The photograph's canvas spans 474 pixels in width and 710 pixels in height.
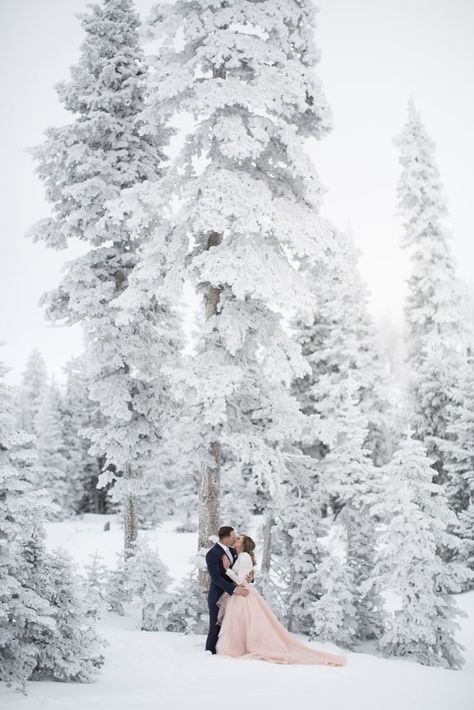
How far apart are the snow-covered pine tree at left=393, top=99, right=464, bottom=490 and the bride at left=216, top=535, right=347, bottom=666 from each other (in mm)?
14401

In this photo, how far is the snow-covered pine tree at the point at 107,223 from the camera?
13.9 meters

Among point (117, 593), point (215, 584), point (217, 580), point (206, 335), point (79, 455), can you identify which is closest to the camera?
point (217, 580)

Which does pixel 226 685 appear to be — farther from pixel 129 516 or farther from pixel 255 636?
pixel 129 516

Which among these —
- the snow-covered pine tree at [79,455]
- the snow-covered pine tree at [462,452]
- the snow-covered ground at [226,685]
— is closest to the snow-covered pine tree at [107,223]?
the snow-covered ground at [226,685]

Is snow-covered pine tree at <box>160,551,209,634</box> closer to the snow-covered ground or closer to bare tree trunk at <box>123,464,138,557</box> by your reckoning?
the snow-covered ground

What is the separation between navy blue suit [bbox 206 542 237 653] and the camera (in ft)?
28.7

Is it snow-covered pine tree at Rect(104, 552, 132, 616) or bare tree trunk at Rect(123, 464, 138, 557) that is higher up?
bare tree trunk at Rect(123, 464, 138, 557)

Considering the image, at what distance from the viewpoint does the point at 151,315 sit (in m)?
14.7

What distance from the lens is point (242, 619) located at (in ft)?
28.0

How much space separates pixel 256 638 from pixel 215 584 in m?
1.07

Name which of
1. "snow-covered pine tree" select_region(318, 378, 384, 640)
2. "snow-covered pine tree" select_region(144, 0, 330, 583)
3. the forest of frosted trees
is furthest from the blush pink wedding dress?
"snow-covered pine tree" select_region(318, 378, 384, 640)

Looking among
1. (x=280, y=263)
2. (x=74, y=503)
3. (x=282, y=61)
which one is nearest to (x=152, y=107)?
(x=282, y=61)

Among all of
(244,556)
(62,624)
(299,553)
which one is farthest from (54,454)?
(62,624)

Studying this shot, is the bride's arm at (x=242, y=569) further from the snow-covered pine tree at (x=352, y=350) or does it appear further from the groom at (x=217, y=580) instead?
the snow-covered pine tree at (x=352, y=350)
